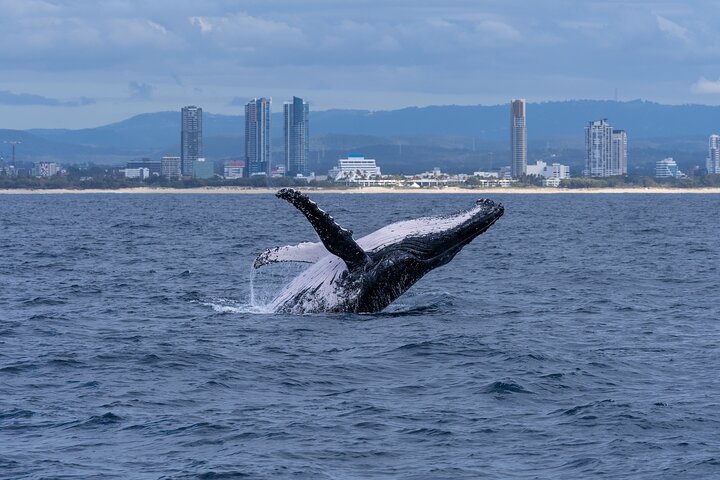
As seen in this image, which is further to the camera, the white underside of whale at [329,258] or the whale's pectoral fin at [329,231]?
the white underside of whale at [329,258]

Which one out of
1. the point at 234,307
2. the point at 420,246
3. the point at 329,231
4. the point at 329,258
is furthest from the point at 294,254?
the point at 234,307

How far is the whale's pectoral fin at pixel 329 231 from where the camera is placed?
15960 millimetres

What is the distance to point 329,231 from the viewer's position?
1642cm

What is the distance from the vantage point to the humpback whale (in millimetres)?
17375

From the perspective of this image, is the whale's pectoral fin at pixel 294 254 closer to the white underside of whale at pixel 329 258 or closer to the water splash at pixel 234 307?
the white underside of whale at pixel 329 258

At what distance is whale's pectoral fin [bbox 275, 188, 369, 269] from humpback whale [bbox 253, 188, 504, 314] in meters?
0.02

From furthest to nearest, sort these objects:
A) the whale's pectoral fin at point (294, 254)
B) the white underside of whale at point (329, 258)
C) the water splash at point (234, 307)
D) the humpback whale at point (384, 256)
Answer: the water splash at point (234, 307), the white underside of whale at point (329, 258), the humpback whale at point (384, 256), the whale's pectoral fin at point (294, 254)

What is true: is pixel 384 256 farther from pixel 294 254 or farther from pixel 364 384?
pixel 364 384

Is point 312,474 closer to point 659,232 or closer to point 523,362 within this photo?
point 523,362

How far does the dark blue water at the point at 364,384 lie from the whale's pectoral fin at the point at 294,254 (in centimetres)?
90

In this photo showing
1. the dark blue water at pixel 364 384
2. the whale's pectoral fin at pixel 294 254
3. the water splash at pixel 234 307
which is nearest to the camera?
the dark blue water at pixel 364 384

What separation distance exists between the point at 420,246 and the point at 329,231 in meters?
1.56

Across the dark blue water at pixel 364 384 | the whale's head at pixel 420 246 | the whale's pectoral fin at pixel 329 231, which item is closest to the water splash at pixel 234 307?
the dark blue water at pixel 364 384

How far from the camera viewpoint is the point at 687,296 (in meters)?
24.3
